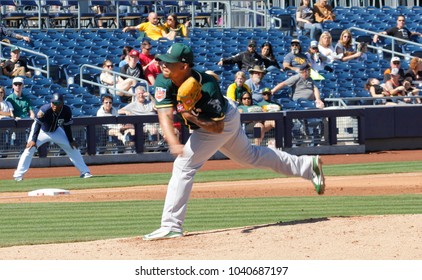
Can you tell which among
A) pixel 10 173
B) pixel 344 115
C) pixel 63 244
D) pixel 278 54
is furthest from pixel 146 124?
pixel 63 244

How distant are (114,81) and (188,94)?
14.1 m

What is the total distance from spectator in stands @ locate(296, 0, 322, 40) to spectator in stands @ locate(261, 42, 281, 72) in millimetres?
3006

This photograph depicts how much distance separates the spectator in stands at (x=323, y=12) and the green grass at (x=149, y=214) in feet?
48.6

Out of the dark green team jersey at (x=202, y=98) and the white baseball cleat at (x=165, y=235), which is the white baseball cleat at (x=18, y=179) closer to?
the white baseball cleat at (x=165, y=235)

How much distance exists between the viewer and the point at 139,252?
9.26 meters

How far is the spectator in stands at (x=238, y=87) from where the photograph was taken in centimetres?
2191

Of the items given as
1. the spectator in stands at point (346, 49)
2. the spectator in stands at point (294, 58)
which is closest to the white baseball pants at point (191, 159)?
the spectator in stands at point (294, 58)

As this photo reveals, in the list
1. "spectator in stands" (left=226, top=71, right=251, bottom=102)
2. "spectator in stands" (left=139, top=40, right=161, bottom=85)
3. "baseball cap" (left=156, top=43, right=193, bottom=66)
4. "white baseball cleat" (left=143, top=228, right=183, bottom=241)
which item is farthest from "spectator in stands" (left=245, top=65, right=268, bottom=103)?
"baseball cap" (left=156, top=43, right=193, bottom=66)

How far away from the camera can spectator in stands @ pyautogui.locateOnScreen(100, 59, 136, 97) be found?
23281 mm

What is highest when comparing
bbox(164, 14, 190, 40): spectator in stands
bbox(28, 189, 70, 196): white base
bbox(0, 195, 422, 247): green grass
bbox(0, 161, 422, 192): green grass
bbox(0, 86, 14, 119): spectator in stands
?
bbox(164, 14, 190, 40): spectator in stands

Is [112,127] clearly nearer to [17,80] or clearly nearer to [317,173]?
[17,80]

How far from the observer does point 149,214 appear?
1339cm

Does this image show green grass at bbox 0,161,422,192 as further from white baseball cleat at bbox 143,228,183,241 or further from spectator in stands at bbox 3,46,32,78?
white baseball cleat at bbox 143,228,183,241

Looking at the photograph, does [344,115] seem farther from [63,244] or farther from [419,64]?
[63,244]
